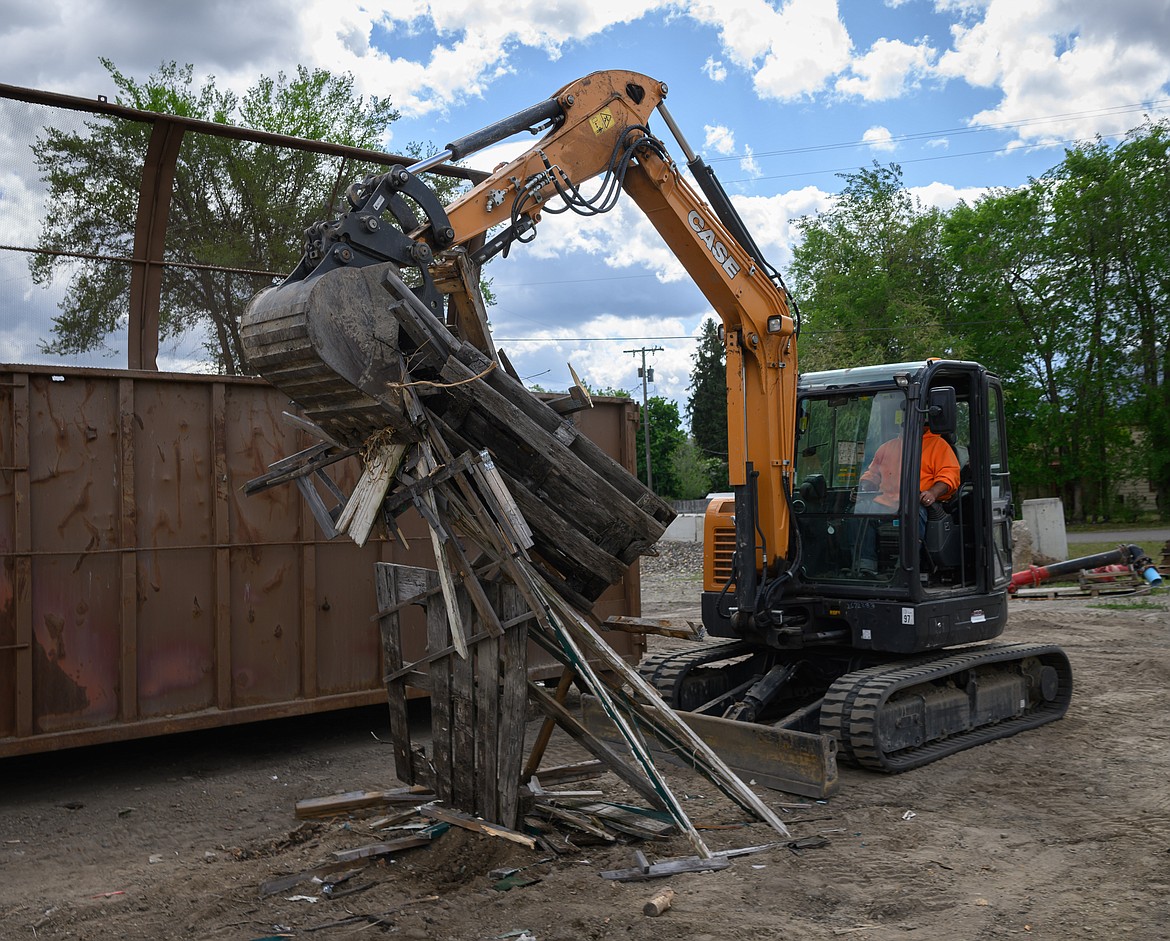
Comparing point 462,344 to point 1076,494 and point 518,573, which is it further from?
point 1076,494

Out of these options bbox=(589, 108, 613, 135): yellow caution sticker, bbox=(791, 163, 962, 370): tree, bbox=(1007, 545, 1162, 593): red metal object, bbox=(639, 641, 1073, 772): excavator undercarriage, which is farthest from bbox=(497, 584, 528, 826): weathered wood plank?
bbox=(791, 163, 962, 370): tree

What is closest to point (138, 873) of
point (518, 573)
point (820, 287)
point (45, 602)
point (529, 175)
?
point (45, 602)

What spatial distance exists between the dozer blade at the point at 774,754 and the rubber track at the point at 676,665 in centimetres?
86

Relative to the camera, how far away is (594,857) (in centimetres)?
546

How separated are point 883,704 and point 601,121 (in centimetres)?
423

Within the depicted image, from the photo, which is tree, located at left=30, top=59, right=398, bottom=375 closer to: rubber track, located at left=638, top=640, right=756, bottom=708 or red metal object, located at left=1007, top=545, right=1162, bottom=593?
rubber track, located at left=638, top=640, right=756, bottom=708

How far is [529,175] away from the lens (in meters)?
6.27

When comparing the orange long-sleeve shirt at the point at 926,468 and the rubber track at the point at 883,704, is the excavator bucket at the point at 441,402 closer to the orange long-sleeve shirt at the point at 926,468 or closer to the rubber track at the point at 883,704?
the rubber track at the point at 883,704

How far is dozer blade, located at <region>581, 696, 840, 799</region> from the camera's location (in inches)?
258

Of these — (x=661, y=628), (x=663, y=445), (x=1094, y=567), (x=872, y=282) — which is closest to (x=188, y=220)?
(x=661, y=628)

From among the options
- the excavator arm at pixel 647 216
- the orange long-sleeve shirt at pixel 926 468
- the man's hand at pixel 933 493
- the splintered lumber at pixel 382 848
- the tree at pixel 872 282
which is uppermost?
the tree at pixel 872 282

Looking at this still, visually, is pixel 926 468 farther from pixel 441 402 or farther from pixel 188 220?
pixel 188 220

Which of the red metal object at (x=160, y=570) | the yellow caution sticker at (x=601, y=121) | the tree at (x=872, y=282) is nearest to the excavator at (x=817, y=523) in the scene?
the yellow caution sticker at (x=601, y=121)

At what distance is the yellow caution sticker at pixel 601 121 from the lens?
668cm
